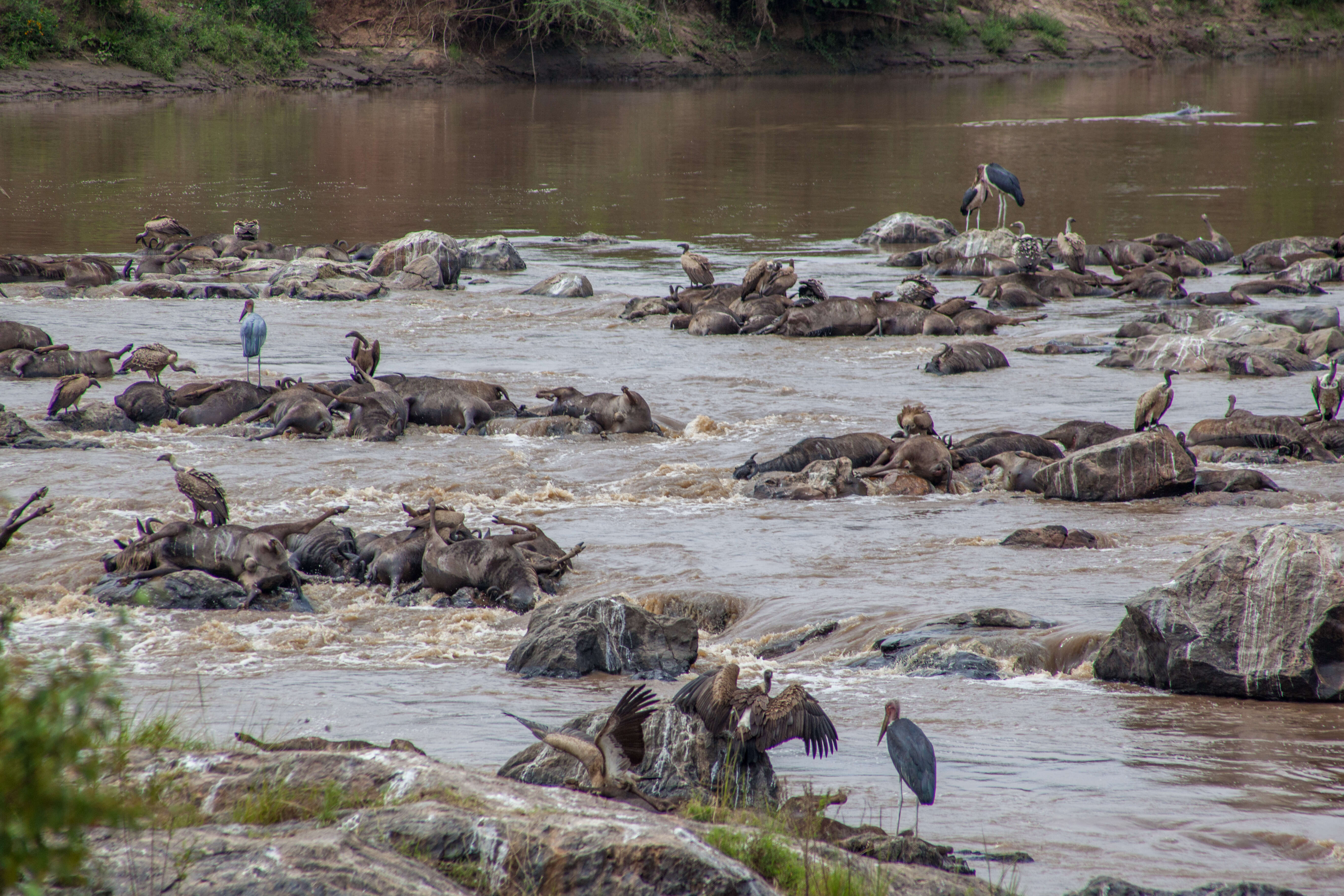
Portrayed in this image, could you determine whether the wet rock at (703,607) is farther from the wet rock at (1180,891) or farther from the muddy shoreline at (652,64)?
the muddy shoreline at (652,64)

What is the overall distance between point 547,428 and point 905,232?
47.3 ft

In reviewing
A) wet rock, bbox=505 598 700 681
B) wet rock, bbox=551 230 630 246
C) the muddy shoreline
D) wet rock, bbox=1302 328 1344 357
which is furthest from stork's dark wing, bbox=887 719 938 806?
the muddy shoreline

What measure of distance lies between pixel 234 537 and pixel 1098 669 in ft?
16.8

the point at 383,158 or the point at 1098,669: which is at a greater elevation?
the point at 383,158

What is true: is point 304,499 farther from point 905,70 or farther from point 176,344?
point 905,70

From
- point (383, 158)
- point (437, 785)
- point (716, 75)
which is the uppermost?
point (716, 75)

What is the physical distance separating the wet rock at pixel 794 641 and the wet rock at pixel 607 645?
18.1 inches

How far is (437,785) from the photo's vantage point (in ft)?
11.9

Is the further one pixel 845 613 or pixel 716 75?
pixel 716 75

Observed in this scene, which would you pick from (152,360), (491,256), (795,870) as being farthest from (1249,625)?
(491,256)

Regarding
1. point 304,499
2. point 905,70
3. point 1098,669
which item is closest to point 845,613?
point 1098,669

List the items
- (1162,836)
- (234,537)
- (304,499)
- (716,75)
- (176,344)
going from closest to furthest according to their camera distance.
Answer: (1162,836) → (234,537) → (304,499) → (176,344) → (716,75)

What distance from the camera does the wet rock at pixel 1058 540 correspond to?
332 inches

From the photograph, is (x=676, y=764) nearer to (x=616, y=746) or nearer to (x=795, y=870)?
(x=616, y=746)
